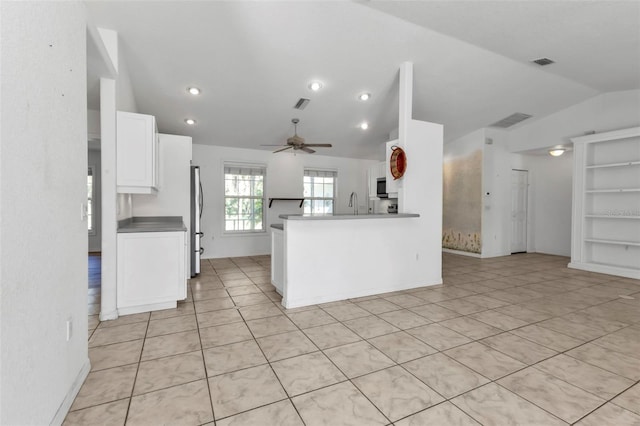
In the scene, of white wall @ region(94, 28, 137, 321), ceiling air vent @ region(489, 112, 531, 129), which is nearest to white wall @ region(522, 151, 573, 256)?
ceiling air vent @ region(489, 112, 531, 129)

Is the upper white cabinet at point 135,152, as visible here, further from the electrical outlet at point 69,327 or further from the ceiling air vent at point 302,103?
the ceiling air vent at point 302,103

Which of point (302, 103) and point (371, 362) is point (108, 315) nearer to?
point (371, 362)

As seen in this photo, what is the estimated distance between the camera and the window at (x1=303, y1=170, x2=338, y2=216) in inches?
298

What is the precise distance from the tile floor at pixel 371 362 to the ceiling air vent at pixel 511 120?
3.69m

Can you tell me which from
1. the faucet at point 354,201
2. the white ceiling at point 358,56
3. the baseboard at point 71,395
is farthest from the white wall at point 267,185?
the baseboard at point 71,395

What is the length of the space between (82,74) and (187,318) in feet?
7.36

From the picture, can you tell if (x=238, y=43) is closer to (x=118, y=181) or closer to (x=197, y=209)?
(x=118, y=181)

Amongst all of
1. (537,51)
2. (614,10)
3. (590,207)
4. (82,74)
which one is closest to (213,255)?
(82,74)

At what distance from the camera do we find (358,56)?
12.7 ft

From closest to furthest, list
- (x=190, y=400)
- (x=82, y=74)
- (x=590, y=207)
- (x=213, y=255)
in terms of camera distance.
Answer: (x=190, y=400) < (x=82, y=74) < (x=590, y=207) < (x=213, y=255)

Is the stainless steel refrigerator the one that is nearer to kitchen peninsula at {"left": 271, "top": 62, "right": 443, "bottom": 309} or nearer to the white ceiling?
the white ceiling

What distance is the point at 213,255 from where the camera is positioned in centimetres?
646

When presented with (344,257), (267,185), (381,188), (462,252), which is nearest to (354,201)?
(381,188)

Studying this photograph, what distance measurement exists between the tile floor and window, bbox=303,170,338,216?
4.05 m
